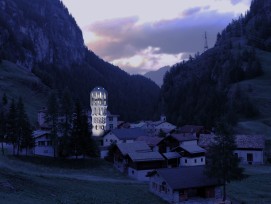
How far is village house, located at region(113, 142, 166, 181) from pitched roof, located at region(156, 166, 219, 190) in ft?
54.2

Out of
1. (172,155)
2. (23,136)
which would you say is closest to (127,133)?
(172,155)

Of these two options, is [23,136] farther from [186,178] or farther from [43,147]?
[186,178]

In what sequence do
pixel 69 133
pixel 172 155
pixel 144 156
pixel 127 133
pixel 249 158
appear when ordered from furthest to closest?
pixel 127 133, pixel 249 158, pixel 172 155, pixel 69 133, pixel 144 156

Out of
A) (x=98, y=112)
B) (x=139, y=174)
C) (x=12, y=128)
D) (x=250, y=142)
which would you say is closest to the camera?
(x=139, y=174)

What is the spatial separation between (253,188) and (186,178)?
14.1 meters

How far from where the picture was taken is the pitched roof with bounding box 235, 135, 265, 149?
91.3 m


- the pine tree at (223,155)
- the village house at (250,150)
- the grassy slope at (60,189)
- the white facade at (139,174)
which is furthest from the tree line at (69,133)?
the pine tree at (223,155)

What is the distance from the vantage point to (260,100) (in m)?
152

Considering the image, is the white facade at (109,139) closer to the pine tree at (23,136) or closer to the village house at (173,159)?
the village house at (173,159)

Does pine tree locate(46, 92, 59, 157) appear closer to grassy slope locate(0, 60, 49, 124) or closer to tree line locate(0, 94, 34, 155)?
tree line locate(0, 94, 34, 155)

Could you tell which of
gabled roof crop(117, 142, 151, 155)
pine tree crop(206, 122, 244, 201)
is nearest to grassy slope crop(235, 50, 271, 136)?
gabled roof crop(117, 142, 151, 155)

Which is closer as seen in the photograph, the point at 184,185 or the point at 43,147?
the point at 184,185

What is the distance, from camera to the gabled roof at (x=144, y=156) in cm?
7138

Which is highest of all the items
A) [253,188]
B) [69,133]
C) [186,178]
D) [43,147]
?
[69,133]
